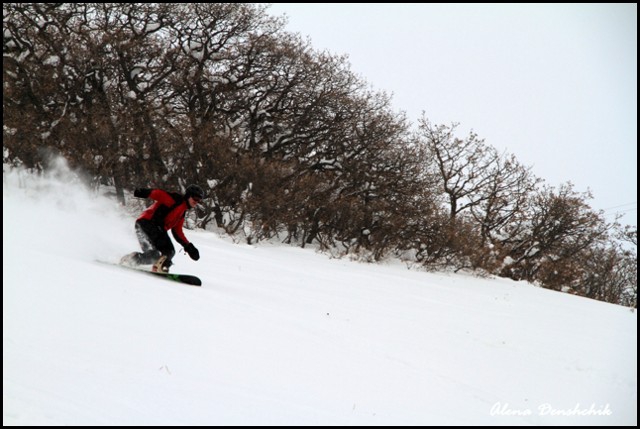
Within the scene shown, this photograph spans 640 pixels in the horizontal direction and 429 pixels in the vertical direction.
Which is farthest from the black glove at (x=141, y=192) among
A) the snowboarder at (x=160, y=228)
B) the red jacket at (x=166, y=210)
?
the red jacket at (x=166, y=210)

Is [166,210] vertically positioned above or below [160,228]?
above

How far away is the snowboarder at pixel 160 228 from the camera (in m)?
7.22

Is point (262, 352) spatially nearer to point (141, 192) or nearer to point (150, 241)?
point (141, 192)

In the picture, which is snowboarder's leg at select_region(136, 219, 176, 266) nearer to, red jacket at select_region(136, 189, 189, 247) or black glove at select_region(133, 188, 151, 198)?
red jacket at select_region(136, 189, 189, 247)

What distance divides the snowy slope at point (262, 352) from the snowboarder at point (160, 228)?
0.63m

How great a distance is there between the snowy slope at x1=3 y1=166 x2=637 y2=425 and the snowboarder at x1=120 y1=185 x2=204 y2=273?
630 millimetres

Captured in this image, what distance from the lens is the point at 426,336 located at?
6.12m

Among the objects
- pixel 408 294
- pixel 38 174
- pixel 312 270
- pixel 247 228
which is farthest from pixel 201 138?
pixel 408 294

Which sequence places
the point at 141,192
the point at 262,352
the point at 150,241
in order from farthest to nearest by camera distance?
1. the point at 150,241
2. the point at 141,192
3. the point at 262,352

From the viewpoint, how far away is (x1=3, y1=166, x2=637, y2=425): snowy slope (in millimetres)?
2953

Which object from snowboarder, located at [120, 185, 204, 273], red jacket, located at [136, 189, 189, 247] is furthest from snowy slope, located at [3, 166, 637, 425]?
red jacket, located at [136, 189, 189, 247]

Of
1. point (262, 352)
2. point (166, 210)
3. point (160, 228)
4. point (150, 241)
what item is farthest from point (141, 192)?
point (262, 352)

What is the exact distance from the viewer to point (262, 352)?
14.0ft

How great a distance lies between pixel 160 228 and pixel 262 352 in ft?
12.7
